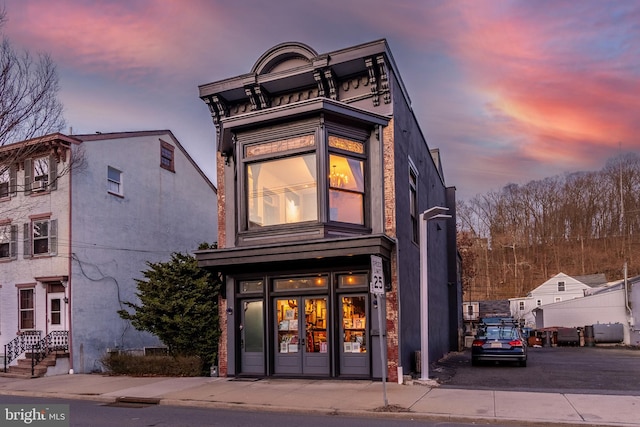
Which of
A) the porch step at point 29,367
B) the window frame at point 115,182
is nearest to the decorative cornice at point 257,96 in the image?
the window frame at point 115,182

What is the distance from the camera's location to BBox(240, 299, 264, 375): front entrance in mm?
15844

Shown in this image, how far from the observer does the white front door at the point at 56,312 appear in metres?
21.2

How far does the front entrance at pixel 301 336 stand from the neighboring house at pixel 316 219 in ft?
0.09

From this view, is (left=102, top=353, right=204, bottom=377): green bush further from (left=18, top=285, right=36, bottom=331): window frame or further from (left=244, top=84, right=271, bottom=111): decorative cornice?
(left=244, top=84, right=271, bottom=111): decorative cornice

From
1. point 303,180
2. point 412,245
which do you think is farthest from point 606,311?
point 303,180

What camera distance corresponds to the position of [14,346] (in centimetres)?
2169

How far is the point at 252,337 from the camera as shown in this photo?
52.6 ft

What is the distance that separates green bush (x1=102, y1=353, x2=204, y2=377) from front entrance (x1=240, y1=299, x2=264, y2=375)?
1483 millimetres

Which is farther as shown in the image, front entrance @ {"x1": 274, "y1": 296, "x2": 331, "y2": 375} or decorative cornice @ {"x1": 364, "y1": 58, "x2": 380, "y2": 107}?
front entrance @ {"x1": 274, "y1": 296, "x2": 331, "y2": 375}

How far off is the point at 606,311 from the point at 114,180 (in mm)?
38457

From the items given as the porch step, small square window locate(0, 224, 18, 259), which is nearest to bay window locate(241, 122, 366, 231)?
the porch step

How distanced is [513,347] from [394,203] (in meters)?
7.77

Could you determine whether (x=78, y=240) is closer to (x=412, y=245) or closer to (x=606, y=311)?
(x=412, y=245)

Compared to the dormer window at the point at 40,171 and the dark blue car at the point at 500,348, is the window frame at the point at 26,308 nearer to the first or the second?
the dormer window at the point at 40,171
